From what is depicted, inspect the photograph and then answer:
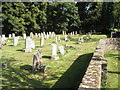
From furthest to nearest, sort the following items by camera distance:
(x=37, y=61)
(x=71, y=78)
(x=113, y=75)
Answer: (x=37, y=61)
(x=113, y=75)
(x=71, y=78)

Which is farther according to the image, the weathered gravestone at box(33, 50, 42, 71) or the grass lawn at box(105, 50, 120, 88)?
the weathered gravestone at box(33, 50, 42, 71)

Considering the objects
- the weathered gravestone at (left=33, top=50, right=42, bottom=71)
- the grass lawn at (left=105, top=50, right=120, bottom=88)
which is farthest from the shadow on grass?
Result: the weathered gravestone at (left=33, top=50, right=42, bottom=71)

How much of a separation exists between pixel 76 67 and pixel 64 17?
3607 centimetres

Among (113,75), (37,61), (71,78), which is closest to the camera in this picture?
(71,78)

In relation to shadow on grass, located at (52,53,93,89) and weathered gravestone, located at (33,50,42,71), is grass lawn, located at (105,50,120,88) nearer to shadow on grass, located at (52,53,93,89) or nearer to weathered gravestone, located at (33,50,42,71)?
shadow on grass, located at (52,53,93,89)

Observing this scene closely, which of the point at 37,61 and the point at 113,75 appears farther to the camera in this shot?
the point at 37,61

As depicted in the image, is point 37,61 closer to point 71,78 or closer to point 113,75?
point 71,78

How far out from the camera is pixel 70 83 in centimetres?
807

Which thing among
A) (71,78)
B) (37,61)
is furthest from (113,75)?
(37,61)

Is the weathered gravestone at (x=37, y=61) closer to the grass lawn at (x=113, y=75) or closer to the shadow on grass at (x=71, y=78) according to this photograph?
the shadow on grass at (x=71, y=78)

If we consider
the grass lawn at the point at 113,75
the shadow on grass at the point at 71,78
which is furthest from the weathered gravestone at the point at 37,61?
the grass lawn at the point at 113,75

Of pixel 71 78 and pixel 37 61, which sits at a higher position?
pixel 37 61

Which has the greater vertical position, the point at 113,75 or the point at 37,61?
the point at 37,61

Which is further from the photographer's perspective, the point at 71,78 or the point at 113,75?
the point at 113,75
